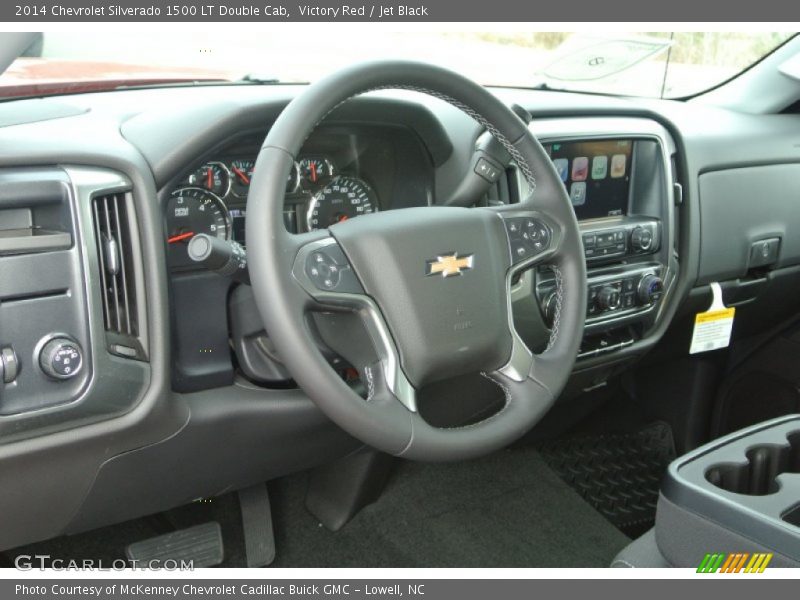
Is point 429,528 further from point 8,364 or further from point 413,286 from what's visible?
point 8,364

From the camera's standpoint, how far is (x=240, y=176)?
157cm

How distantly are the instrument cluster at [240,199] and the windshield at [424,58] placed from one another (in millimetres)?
194

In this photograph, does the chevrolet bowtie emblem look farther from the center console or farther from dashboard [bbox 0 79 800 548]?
the center console

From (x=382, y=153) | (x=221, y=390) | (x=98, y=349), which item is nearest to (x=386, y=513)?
(x=221, y=390)

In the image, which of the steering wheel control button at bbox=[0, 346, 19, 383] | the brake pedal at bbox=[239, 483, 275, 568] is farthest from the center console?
the steering wheel control button at bbox=[0, 346, 19, 383]

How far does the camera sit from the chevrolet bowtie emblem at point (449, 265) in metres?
1.38

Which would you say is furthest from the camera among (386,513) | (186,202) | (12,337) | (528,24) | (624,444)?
(624,444)

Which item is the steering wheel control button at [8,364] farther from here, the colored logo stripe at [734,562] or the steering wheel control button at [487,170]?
A: the colored logo stripe at [734,562]

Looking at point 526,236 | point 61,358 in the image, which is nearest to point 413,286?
point 526,236

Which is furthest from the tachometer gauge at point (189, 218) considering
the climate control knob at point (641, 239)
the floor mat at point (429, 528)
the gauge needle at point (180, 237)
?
the climate control knob at point (641, 239)

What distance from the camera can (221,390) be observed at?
5.17 ft

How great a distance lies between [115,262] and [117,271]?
16 mm

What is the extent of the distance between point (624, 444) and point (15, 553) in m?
1.63
